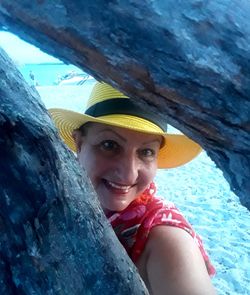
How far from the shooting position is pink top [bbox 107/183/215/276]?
4.20ft

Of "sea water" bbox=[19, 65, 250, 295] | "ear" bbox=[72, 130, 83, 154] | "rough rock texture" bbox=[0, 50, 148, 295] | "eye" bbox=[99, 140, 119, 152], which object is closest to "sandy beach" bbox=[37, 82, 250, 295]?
"sea water" bbox=[19, 65, 250, 295]

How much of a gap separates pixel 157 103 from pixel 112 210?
0.93 metres

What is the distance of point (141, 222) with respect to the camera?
1338 mm

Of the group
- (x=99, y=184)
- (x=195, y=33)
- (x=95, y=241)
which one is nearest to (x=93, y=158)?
(x=99, y=184)

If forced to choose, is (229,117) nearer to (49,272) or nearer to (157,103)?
(157,103)

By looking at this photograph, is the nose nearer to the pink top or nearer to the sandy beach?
the pink top

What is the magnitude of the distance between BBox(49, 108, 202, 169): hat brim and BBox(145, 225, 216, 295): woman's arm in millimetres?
238

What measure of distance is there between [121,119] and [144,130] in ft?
0.21

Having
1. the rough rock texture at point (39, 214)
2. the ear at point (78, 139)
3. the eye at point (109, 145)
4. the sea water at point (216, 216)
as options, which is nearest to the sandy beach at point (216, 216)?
the sea water at point (216, 216)

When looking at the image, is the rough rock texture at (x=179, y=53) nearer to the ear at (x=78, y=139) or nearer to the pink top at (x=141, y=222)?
the pink top at (x=141, y=222)

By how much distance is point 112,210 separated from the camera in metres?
1.42

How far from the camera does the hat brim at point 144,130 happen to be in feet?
4.33

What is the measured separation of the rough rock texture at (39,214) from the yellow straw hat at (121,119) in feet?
2.28

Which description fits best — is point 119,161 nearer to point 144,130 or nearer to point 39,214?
point 144,130
